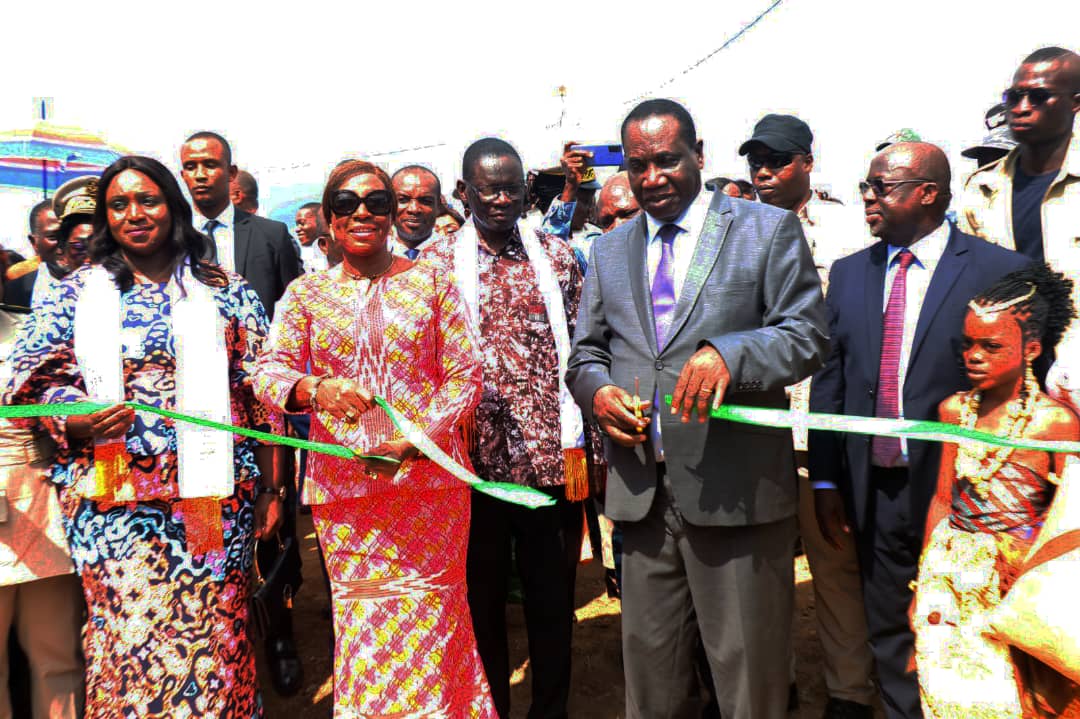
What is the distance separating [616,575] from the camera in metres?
5.04

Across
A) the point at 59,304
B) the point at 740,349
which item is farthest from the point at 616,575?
the point at 59,304

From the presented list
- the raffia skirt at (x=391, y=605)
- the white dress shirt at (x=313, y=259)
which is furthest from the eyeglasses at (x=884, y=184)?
the white dress shirt at (x=313, y=259)

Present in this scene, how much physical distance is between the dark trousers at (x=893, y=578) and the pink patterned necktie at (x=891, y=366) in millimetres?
82

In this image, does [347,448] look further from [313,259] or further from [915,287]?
[313,259]

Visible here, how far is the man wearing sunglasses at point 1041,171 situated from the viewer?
335 centimetres

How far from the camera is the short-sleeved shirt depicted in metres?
3.53

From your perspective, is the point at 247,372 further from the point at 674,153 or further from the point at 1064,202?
the point at 1064,202

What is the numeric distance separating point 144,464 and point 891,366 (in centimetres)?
287

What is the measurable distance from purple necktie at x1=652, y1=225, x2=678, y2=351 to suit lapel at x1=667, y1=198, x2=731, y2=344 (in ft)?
0.19

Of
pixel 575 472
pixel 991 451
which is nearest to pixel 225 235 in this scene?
pixel 575 472

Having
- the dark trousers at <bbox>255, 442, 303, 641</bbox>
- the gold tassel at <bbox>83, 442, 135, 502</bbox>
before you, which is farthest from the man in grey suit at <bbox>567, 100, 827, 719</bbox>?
the dark trousers at <bbox>255, 442, 303, 641</bbox>

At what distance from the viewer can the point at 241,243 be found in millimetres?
4680

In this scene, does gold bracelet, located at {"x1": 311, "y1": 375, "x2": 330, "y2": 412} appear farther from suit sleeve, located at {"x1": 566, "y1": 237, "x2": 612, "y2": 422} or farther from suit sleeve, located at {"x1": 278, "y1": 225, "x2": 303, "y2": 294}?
suit sleeve, located at {"x1": 278, "y1": 225, "x2": 303, "y2": 294}

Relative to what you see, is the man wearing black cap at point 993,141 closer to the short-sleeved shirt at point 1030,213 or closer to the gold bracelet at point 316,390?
the short-sleeved shirt at point 1030,213
